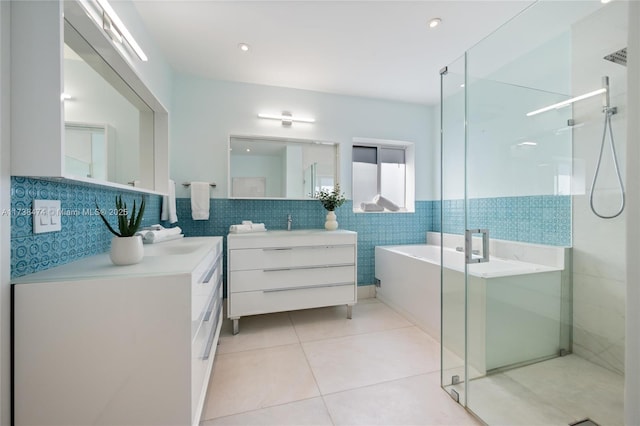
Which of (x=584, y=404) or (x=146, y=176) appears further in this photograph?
(x=146, y=176)

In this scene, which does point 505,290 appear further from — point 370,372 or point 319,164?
point 319,164

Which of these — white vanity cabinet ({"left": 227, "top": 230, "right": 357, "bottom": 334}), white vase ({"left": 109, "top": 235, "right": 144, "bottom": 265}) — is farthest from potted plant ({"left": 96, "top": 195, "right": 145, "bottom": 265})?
white vanity cabinet ({"left": 227, "top": 230, "right": 357, "bottom": 334})

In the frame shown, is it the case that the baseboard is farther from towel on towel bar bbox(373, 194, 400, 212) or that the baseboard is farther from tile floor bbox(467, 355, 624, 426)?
tile floor bbox(467, 355, 624, 426)

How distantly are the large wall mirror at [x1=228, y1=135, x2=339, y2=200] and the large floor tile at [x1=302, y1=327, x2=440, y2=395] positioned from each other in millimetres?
1507

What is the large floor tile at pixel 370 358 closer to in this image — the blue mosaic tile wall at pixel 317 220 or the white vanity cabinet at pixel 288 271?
the white vanity cabinet at pixel 288 271

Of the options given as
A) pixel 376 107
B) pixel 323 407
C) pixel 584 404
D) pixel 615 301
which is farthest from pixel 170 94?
pixel 584 404

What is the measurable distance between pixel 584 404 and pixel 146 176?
305cm

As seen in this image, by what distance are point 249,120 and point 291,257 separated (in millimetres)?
1537

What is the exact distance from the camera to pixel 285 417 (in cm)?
125

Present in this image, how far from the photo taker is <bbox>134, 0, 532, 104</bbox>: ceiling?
165cm

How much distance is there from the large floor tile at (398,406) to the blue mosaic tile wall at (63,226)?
145cm

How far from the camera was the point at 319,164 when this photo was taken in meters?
2.84

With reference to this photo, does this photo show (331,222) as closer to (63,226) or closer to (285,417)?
(285,417)

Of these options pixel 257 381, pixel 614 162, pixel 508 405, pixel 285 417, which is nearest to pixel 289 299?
pixel 257 381
